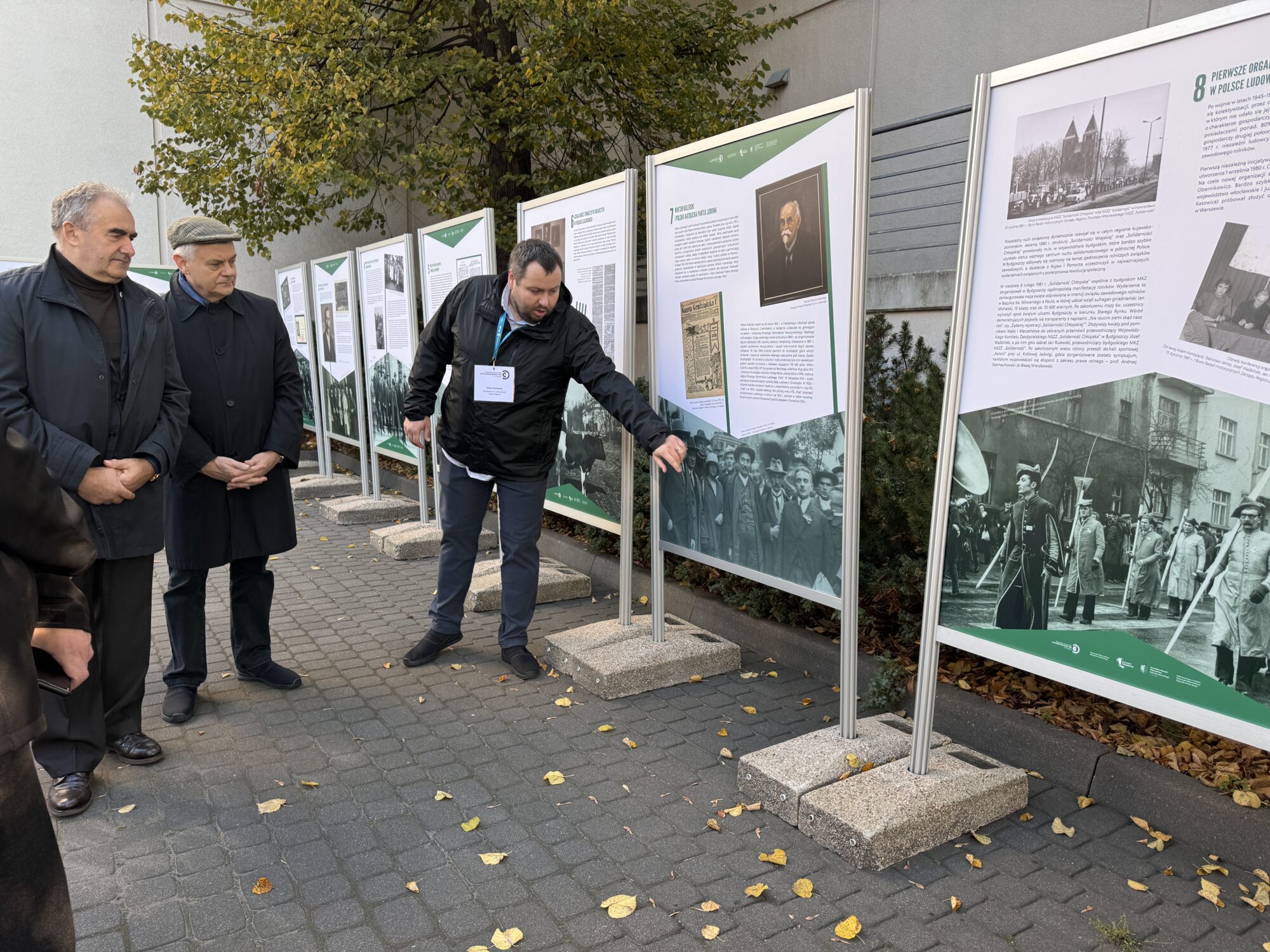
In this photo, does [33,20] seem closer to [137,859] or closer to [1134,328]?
[137,859]

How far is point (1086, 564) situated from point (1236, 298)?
86cm

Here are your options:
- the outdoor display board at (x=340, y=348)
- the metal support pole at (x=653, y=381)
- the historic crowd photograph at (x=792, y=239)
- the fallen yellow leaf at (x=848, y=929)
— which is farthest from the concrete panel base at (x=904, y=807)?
the outdoor display board at (x=340, y=348)

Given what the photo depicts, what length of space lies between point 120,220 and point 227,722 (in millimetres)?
2263

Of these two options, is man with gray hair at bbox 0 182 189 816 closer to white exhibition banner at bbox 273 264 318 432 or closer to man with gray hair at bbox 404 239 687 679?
man with gray hair at bbox 404 239 687 679

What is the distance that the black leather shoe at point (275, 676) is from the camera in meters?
4.72

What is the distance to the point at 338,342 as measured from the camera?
31.1ft

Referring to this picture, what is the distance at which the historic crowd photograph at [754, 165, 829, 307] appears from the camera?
3.62 metres

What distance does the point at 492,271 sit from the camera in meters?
6.36

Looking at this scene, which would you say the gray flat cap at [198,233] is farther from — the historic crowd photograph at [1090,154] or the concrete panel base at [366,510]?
the concrete panel base at [366,510]

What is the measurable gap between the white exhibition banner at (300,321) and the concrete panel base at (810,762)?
8.35 meters

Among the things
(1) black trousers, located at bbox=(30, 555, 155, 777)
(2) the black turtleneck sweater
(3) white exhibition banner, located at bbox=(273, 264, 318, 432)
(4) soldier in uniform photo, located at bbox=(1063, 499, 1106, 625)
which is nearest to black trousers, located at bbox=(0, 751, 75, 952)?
(1) black trousers, located at bbox=(30, 555, 155, 777)

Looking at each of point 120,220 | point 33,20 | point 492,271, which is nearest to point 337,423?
point 492,271

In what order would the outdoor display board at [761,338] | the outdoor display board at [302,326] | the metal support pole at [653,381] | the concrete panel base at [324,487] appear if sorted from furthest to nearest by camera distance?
the concrete panel base at [324,487], the outdoor display board at [302,326], the metal support pole at [653,381], the outdoor display board at [761,338]

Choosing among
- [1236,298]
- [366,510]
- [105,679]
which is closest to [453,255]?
[366,510]
